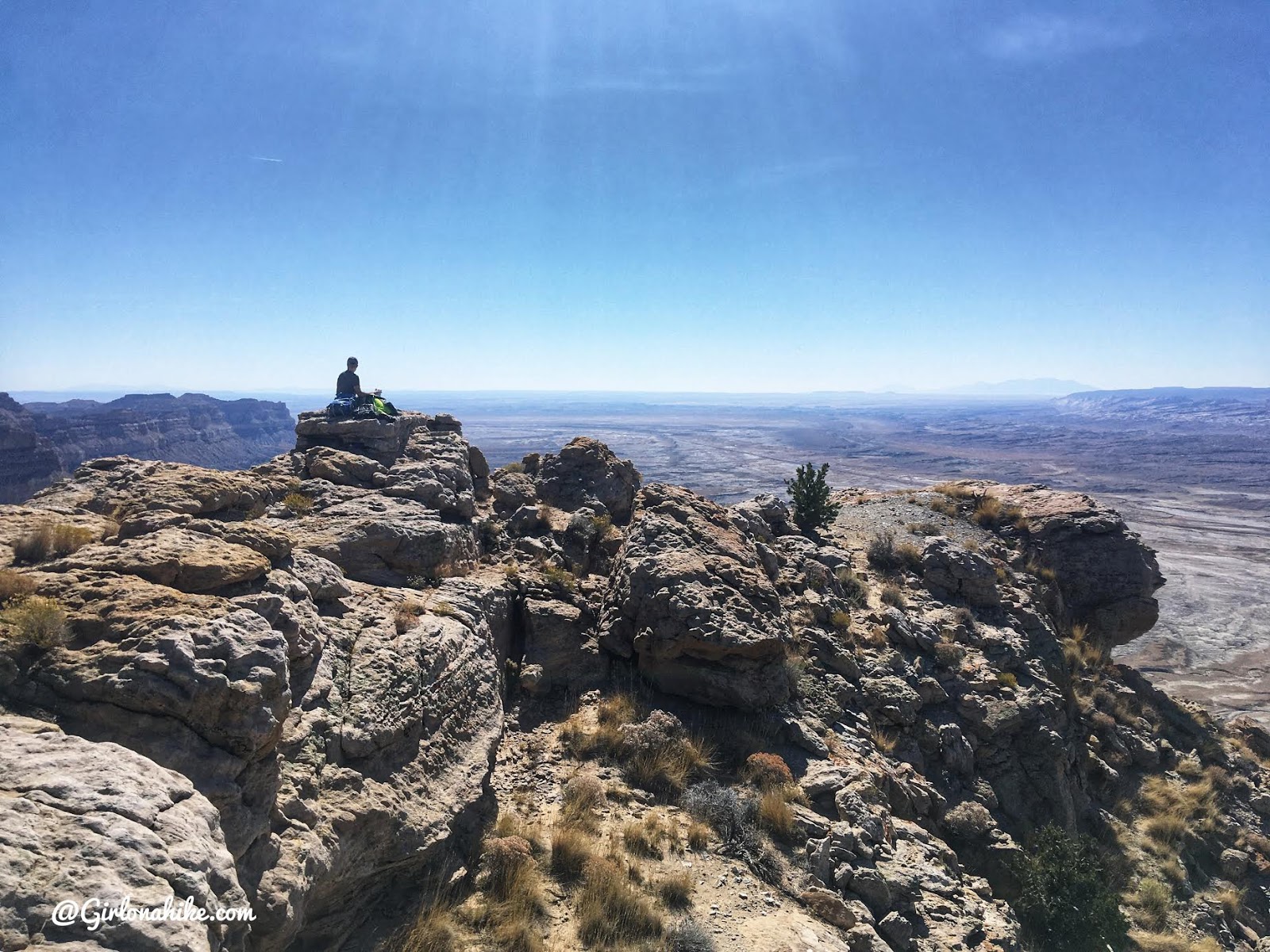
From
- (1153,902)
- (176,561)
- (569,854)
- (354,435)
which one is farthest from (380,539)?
(1153,902)

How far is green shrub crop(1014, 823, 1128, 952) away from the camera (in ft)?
23.6

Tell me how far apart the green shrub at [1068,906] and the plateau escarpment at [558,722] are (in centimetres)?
23

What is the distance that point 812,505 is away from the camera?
1532 centimetres

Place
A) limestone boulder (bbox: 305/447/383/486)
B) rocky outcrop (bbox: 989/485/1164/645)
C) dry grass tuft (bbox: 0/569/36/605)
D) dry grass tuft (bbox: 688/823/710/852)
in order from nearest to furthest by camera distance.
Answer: dry grass tuft (bbox: 0/569/36/605) → dry grass tuft (bbox: 688/823/710/852) → limestone boulder (bbox: 305/447/383/486) → rocky outcrop (bbox: 989/485/1164/645)

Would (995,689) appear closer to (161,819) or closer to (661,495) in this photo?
(661,495)

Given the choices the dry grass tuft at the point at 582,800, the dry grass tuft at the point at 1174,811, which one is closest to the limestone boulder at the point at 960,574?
the dry grass tuft at the point at 1174,811

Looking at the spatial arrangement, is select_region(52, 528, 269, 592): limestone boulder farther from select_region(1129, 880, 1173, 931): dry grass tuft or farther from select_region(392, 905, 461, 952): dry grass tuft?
select_region(1129, 880, 1173, 931): dry grass tuft

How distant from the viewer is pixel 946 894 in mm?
6719

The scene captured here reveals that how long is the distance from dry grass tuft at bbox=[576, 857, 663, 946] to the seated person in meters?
10.5

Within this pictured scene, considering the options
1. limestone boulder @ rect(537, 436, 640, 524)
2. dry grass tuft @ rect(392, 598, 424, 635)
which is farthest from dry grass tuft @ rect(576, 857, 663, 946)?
limestone boulder @ rect(537, 436, 640, 524)

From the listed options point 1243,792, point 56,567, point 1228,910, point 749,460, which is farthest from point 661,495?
point 749,460

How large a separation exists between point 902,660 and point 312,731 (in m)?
9.37

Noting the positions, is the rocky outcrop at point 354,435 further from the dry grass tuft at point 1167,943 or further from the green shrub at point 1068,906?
the dry grass tuft at point 1167,943

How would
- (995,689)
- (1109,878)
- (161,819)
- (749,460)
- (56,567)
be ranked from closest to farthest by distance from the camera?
(161,819)
(56,567)
(1109,878)
(995,689)
(749,460)
